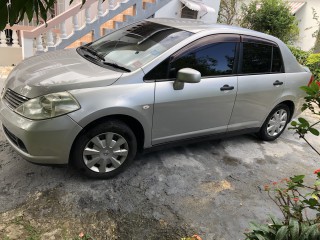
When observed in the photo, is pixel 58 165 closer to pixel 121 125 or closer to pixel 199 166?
pixel 121 125

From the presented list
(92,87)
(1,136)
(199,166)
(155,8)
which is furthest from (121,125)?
(155,8)

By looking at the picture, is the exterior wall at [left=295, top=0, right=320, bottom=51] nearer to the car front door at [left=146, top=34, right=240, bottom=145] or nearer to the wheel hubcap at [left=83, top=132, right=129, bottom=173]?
the car front door at [left=146, top=34, right=240, bottom=145]

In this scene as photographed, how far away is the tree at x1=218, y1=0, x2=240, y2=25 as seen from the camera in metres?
13.1

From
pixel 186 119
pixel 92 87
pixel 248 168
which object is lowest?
pixel 248 168

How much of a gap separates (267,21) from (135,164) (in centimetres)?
1023

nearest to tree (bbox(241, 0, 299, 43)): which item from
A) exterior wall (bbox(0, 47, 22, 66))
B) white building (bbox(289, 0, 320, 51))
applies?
white building (bbox(289, 0, 320, 51))

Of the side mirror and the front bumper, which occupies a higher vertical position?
the side mirror

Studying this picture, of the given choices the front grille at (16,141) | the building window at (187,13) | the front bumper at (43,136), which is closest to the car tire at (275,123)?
the front bumper at (43,136)

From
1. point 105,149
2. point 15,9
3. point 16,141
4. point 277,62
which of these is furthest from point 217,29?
point 15,9

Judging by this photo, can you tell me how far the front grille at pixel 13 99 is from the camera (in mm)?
2936

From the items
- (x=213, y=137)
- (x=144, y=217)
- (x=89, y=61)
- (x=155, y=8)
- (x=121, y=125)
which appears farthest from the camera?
(x=155, y=8)

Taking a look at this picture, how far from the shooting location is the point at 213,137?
404 centimetres

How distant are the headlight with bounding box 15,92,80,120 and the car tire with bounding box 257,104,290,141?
→ 3.00 metres

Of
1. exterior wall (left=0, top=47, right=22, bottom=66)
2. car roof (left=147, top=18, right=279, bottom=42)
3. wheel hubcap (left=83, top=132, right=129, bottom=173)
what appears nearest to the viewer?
wheel hubcap (left=83, top=132, right=129, bottom=173)
